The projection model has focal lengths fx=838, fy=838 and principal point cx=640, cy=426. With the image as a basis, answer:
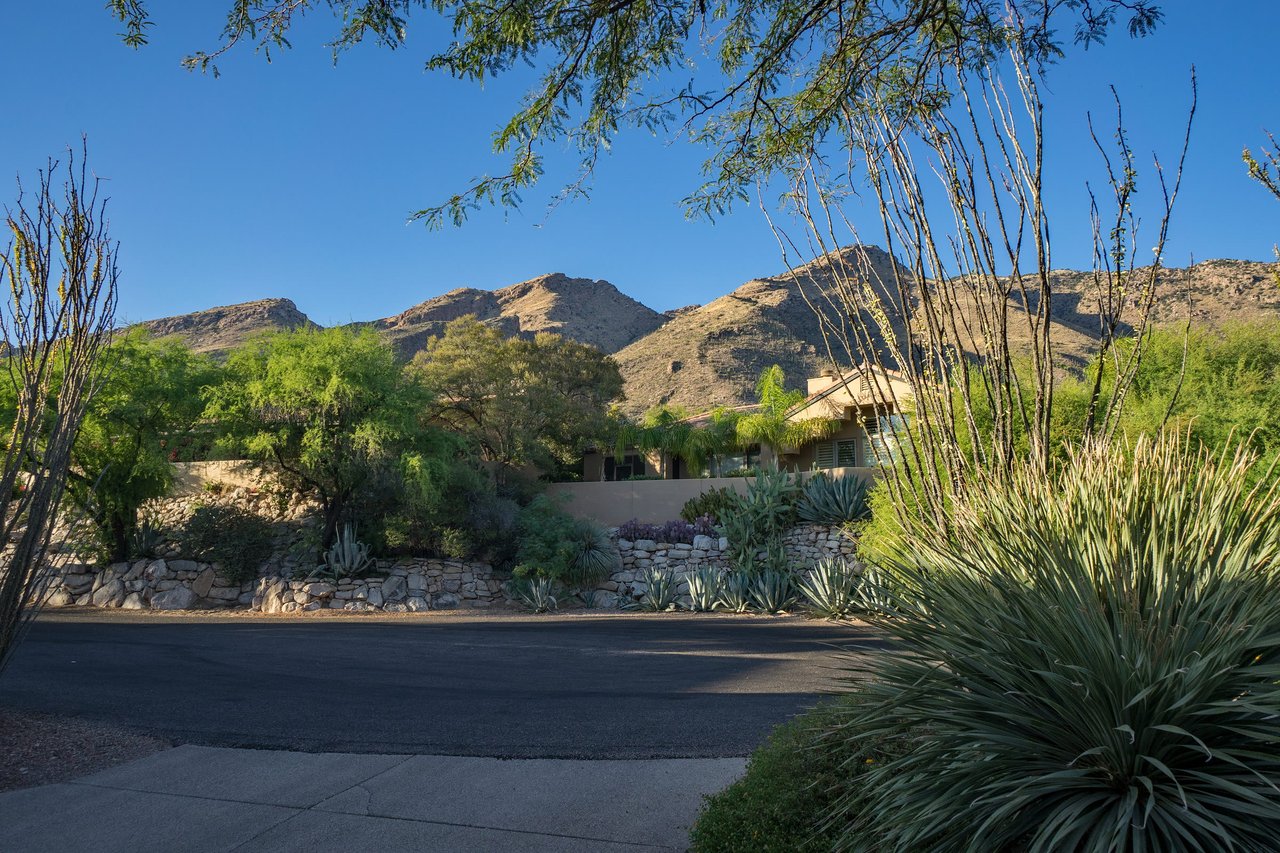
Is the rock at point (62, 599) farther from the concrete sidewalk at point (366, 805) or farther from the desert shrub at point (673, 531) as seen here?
the concrete sidewalk at point (366, 805)

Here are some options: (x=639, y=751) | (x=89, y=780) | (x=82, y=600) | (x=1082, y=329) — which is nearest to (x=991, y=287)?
(x=639, y=751)

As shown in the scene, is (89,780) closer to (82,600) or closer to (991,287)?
(991,287)

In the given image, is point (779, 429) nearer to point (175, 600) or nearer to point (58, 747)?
point (175, 600)

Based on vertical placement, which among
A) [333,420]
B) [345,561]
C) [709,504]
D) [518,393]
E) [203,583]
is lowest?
[203,583]

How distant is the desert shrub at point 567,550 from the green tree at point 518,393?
6412 millimetres

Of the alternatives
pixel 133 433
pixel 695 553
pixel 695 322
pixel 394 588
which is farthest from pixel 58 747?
pixel 695 322

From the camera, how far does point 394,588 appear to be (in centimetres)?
2223

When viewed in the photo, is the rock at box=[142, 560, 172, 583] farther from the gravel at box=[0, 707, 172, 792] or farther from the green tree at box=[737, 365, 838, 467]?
the green tree at box=[737, 365, 838, 467]

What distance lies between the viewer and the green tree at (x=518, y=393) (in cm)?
3234

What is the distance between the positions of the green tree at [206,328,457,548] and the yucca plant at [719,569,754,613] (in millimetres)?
8028

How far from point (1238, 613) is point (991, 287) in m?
2.36

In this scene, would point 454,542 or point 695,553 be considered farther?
point 695,553

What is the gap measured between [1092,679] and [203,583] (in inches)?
940

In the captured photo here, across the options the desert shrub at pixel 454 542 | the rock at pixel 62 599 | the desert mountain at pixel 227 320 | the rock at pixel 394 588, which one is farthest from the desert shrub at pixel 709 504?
the desert mountain at pixel 227 320
